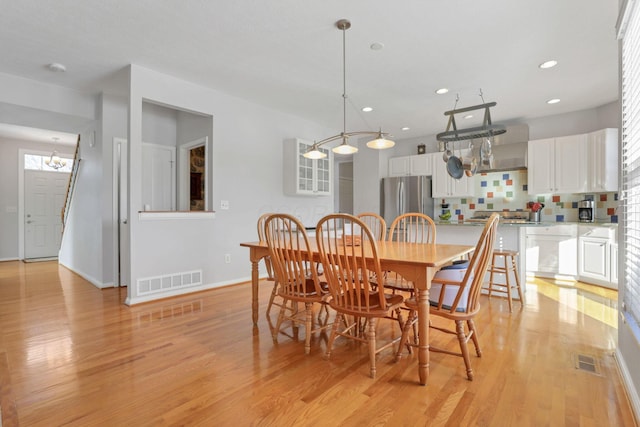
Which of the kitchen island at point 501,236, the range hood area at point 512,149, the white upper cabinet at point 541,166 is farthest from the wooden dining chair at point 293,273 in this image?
the white upper cabinet at point 541,166

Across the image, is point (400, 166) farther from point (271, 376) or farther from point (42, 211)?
point (42, 211)

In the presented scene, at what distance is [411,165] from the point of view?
6.30 m

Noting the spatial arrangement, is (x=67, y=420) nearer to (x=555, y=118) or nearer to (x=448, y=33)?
(x=448, y=33)

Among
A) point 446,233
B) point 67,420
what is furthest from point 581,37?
point 67,420

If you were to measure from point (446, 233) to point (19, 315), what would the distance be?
4581 millimetres

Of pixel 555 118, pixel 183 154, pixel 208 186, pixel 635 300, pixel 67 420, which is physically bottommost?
pixel 67 420

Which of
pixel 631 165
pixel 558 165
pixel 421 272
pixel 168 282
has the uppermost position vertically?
pixel 558 165

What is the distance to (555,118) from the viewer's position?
5023mm

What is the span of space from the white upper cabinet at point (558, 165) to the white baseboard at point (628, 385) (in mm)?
3253

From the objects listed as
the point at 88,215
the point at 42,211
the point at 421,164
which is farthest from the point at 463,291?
the point at 42,211

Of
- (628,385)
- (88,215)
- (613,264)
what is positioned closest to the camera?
(628,385)

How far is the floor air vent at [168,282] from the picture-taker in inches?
139

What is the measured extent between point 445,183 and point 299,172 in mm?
2735

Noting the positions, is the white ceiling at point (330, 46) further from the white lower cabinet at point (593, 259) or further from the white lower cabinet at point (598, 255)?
the white lower cabinet at point (593, 259)
